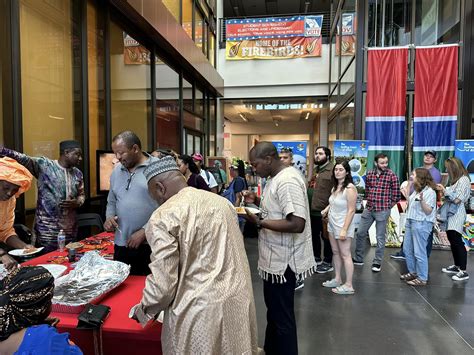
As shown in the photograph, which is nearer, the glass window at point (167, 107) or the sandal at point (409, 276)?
the sandal at point (409, 276)

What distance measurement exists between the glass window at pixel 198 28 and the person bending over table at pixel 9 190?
27.6 feet

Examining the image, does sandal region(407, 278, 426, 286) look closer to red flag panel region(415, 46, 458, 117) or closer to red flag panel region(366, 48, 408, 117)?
red flag panel region(366, 48, 408, 117)

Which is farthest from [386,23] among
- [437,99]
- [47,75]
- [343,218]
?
[47,75]

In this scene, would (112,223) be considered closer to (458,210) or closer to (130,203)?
(130,203)

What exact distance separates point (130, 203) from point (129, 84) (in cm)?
426

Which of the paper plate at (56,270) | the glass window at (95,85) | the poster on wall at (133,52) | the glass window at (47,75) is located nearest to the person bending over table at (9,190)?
the paper plate at (56,270)

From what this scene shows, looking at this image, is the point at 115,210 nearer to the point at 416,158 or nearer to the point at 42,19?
the point at 42,19

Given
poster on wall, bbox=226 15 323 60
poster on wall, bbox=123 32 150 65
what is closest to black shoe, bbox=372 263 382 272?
poster on wall, bbox=123 32 150 65

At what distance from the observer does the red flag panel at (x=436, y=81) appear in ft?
22.9

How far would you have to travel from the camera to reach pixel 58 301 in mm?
1624

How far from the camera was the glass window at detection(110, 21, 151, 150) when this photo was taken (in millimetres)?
5406

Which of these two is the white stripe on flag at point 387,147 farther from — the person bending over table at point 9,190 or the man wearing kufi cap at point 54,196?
the person bending over table at point 9,190

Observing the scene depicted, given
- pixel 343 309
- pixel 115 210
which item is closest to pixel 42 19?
pixel 115 210

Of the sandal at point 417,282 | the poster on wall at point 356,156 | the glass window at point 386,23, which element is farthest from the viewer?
the glass window at point 386,23
